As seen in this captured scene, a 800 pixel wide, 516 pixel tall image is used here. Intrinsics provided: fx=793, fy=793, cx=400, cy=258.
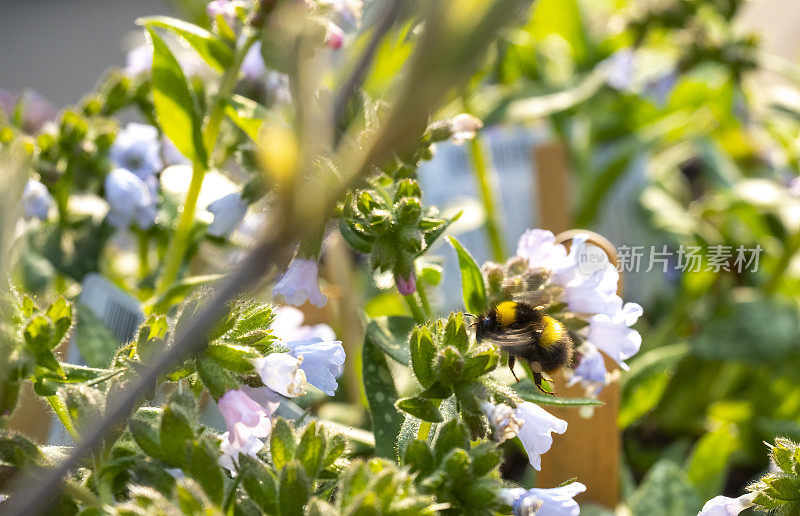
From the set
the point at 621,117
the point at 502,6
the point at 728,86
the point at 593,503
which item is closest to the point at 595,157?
the point at 621,117

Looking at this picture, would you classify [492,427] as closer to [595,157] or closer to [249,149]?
[249,149]

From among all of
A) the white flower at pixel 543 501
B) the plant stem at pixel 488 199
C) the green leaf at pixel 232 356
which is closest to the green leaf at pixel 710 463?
the plant stem at pixel 488 199

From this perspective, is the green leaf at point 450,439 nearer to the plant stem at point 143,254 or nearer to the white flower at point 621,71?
the plant stem at point 143,254

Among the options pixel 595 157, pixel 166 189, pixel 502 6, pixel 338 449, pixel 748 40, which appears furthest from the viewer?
pixel 595 157

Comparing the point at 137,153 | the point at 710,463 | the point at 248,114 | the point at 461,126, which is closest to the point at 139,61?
the point at 137,153

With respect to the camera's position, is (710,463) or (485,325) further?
(710,463)

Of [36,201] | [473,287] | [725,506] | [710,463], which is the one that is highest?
[36,201]

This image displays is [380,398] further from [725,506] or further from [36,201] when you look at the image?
[36,201]

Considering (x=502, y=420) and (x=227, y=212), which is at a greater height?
(x=227, y=212)
